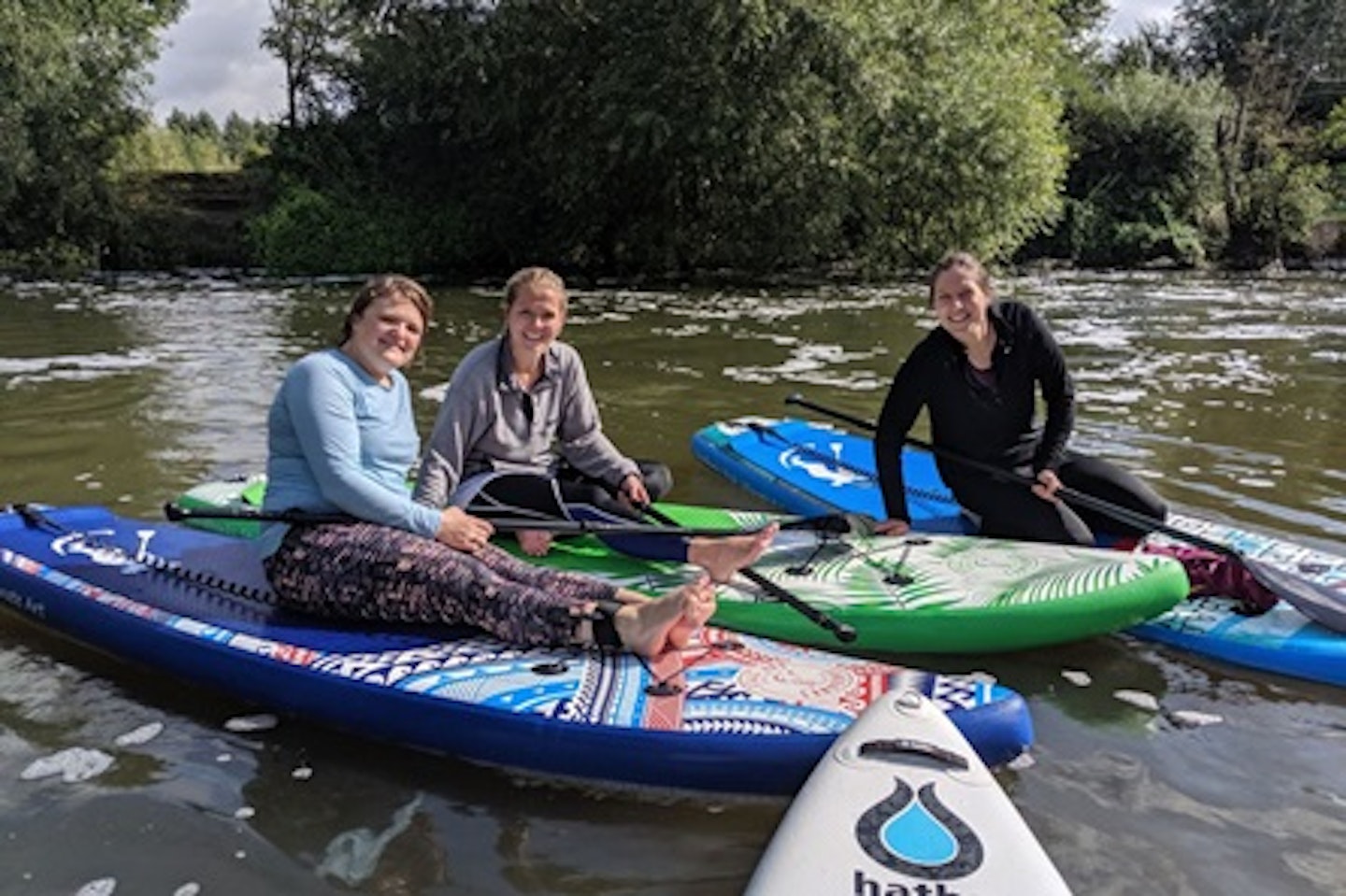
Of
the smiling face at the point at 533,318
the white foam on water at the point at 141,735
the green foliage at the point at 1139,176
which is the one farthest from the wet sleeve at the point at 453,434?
the green foliage at the point at 1139,176

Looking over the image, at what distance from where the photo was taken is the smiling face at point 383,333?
3412mm

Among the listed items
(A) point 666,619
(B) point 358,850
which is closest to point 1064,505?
(A) point 666,619

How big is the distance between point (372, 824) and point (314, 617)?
30.8 inches

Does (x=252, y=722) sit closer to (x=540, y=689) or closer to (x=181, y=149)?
(x=540, y=689)

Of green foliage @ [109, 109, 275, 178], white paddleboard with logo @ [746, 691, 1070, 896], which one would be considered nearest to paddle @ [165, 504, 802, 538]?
white paddleboard with logo @ [746, 691, 1070, 896]

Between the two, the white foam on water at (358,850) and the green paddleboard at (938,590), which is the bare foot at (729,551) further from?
the white foam on water at (358,850)

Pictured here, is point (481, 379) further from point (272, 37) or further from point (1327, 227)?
point (1327, 227)

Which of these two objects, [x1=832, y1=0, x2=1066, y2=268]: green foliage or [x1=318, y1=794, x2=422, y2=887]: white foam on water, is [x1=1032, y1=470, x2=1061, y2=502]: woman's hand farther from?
[x1=832, y1=0, x2=1066, y2=268]: green foliage

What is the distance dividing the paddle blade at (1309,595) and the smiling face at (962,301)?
4.01ft

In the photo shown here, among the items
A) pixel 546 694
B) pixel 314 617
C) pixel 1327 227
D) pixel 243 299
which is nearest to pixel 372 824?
pixel 546 694

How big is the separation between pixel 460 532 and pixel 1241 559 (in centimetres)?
255

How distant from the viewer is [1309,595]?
150 inches

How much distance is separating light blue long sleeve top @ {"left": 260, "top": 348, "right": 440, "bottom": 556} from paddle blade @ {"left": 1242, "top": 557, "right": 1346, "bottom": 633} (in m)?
2.62

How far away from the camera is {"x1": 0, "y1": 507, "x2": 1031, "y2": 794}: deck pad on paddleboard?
2.81 meters
